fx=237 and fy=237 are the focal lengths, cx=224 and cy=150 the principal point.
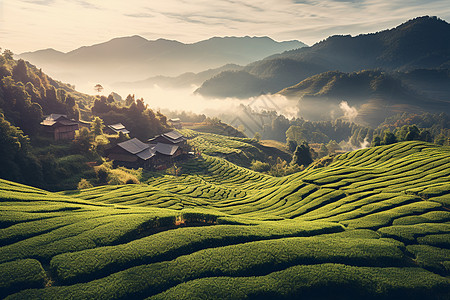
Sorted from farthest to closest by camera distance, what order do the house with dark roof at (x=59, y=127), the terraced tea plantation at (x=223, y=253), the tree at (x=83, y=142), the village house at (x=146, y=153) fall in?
the village house at (x=146, y=153) → the house with dark roof at (x=59, y=127) → the tree at (x=83, y=142) → the terraced tea plantation at (x=223, y=253)

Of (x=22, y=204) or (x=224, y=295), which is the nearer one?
(x=224, y=295)

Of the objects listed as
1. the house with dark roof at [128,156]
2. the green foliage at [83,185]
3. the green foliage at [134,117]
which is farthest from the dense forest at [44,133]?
the house with dark roof at [128,156]

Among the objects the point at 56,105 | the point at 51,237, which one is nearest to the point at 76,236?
the point at 51,237

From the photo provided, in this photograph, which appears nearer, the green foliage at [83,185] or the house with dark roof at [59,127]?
the green foliage at [83,185]

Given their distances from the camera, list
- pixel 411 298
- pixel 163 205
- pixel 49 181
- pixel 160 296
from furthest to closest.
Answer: pixel 49 181
pixel 163 205
pixel 411 298
pixel 160 296

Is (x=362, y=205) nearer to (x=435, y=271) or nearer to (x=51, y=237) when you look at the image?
(x=435, y=271)

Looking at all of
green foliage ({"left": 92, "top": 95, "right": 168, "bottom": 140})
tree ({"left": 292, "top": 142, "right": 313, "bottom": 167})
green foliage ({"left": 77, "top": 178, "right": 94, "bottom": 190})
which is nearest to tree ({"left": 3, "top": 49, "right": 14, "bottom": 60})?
green foliage ({"left": 92, "top": 95, "right": 168, "bottom": 140})

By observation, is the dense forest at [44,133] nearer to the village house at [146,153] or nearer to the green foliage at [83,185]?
the green foliage at [83,185]

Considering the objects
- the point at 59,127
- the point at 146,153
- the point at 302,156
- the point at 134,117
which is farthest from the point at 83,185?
the point at 302,156

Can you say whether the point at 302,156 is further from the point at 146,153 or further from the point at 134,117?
the point at 134,117
